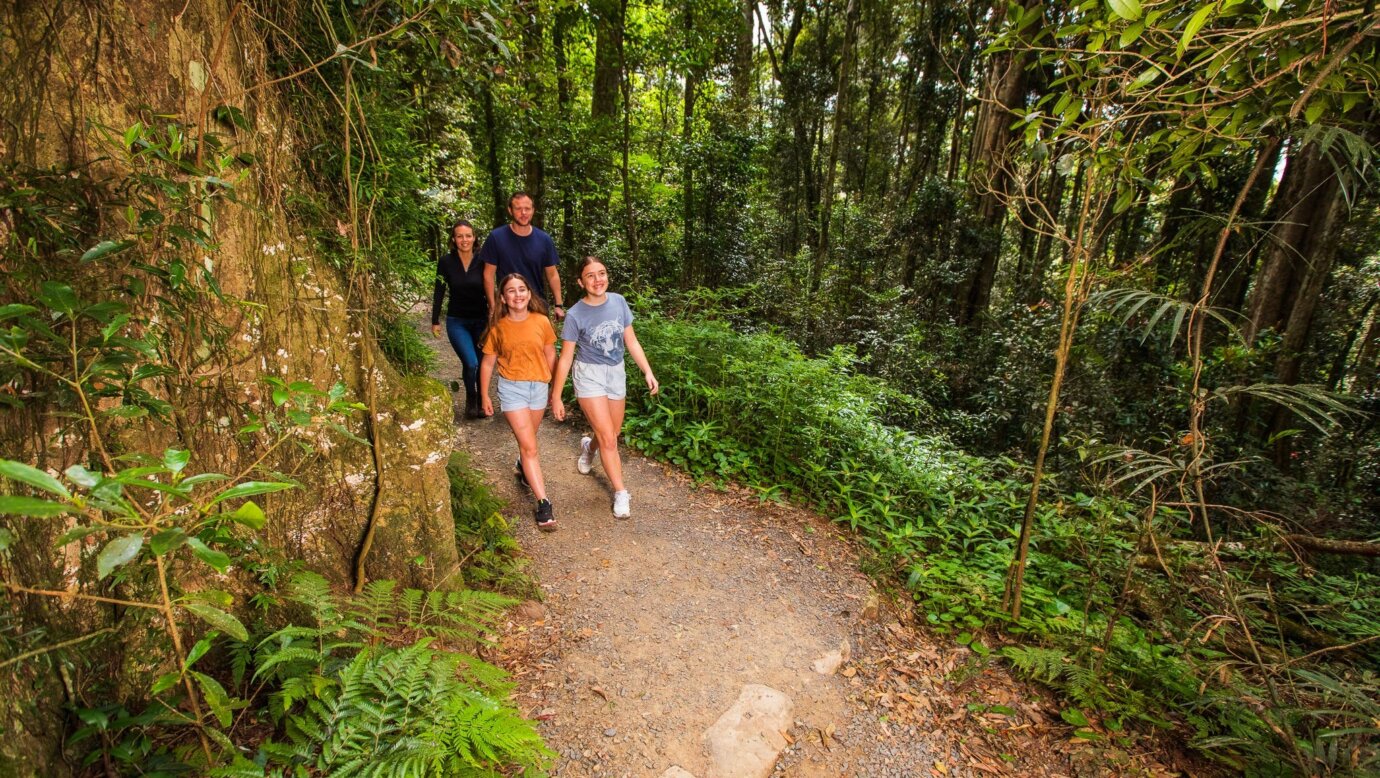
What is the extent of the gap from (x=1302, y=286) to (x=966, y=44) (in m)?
9.74

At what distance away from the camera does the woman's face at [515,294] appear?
390cm

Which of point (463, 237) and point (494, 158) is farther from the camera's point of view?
point (494, 158)

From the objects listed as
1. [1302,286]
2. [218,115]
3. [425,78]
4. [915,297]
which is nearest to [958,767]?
[218,115]

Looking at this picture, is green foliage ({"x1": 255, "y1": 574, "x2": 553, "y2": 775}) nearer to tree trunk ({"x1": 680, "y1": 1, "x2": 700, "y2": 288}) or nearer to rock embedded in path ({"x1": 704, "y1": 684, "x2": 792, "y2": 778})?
rock embedded in path ({"x1": 704, "y1": 684, "x2": 792, "y2": 778})

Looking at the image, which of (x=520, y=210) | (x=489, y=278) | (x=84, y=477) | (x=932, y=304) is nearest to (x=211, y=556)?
(x=84, y=477)

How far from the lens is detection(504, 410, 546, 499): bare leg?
4051mm

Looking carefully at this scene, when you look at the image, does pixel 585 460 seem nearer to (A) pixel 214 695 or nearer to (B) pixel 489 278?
(B) pixel 489 278

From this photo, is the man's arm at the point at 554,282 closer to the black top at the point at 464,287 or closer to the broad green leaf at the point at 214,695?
the black top at the point at 464,287

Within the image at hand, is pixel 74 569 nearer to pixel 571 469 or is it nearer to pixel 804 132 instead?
pixel 571 469

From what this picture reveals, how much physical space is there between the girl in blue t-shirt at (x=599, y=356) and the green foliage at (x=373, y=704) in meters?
2.11

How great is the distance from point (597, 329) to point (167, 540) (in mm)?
3189

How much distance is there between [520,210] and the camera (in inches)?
194

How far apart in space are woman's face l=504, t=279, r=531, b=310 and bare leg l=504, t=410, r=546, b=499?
2.66 feet

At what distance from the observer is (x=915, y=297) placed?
38.2 ft
